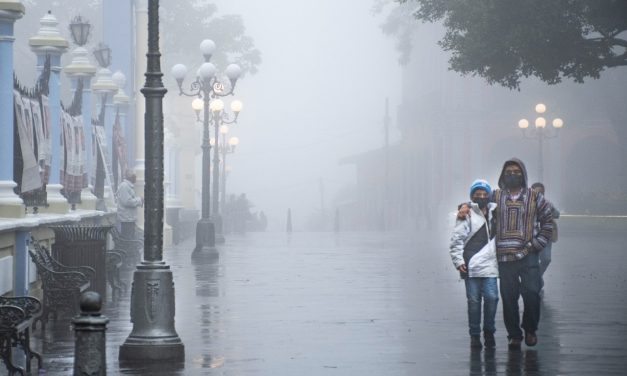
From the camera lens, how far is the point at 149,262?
45.6 ft

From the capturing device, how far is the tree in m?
30.3

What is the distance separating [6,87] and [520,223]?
6554mm

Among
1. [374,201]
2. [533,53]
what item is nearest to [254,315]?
[533,53]

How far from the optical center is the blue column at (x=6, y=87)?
17000mm

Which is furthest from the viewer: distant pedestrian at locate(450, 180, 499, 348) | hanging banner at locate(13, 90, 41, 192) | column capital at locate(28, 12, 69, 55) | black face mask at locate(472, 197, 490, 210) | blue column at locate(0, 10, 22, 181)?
column capital at locate(28, 12, 69, 55)

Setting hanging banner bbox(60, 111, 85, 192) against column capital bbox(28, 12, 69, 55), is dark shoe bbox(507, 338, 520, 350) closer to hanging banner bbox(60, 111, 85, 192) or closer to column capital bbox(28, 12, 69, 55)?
column capital bbox(28, 12, 69, 55)

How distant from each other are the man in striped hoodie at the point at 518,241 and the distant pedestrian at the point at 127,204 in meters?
14.7

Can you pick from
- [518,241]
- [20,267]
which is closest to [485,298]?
[518,241]

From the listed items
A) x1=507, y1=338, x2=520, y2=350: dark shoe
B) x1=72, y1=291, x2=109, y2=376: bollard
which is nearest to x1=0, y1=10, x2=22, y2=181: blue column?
x1=507, y1=338, x2=520, y2=350: dark shoe

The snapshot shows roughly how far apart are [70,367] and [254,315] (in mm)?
5800

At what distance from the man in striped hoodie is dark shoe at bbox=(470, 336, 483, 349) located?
1.08 ft

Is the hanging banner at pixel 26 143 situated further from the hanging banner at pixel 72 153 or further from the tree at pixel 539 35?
the tree at pixel 539 35

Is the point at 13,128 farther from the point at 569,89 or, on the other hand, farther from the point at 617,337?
the point at 569,89

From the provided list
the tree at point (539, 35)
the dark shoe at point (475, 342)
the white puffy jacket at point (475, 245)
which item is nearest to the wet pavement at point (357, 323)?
the dark shoe at point (475, 342)
